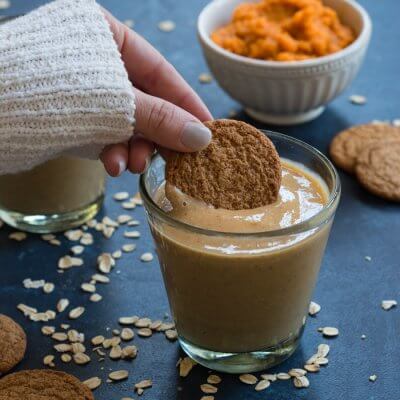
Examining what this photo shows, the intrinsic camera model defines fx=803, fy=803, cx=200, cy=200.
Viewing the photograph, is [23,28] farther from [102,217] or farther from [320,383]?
[320,383]

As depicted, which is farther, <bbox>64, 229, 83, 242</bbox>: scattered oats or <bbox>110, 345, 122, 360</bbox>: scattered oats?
<bbox>64, 229, 83, 242</bbox>: scattered oats

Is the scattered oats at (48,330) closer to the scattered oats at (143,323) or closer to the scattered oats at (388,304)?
the scattered oats at (143,323)

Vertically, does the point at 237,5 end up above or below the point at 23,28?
below

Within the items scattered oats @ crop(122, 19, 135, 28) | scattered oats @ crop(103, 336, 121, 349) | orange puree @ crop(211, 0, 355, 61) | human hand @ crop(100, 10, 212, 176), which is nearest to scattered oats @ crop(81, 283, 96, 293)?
scattered oats @ crop(103, 336, 121, 349)

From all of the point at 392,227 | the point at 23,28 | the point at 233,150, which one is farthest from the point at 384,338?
the point at 23,28

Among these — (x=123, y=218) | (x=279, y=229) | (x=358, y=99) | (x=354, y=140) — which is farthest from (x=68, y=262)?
(x=358, y=99)

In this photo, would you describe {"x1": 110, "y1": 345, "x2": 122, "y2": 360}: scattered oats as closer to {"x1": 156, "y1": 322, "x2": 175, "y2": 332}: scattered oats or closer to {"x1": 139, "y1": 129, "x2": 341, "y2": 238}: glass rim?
{"x1": 156, "y1": 322, "x2": 175, "y2": 332}: scattered oats

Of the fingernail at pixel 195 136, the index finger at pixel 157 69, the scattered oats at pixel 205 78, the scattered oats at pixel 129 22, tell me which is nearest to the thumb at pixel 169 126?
the fingernail at pixel 195 136
